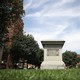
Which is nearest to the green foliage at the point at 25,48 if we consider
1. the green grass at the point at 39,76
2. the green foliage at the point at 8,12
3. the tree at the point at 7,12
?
the tree at the point at 7,12

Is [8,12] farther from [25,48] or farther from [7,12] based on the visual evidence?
[25,48]

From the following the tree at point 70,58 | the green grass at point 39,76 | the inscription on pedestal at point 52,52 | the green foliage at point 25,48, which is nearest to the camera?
the green grass at point 39,76

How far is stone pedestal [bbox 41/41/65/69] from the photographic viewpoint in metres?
32.9

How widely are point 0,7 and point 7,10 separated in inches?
75.9

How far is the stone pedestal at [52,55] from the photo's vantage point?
1297 inches

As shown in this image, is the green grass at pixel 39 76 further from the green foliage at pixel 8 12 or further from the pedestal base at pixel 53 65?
the pedestal base at pixel 53 65

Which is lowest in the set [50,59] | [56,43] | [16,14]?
[50,59]

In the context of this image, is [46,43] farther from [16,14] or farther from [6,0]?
[6,0]

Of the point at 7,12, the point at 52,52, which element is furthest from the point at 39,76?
the point at 52,52

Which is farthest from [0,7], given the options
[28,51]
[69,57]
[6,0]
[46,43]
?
[69,57]

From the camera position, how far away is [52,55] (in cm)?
3291

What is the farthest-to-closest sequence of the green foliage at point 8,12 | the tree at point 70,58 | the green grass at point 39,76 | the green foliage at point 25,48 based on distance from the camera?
the tree at point 70,58
the green foliage at point 25,48
the green foliage at point 8,12
the green grass at point 39,76

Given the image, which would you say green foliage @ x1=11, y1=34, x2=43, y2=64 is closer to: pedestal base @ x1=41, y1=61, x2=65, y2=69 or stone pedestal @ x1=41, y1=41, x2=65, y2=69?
stone pedestal @ x1=41, y1=41, x2=65, y2=69

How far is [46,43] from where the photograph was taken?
33781 millimetres
